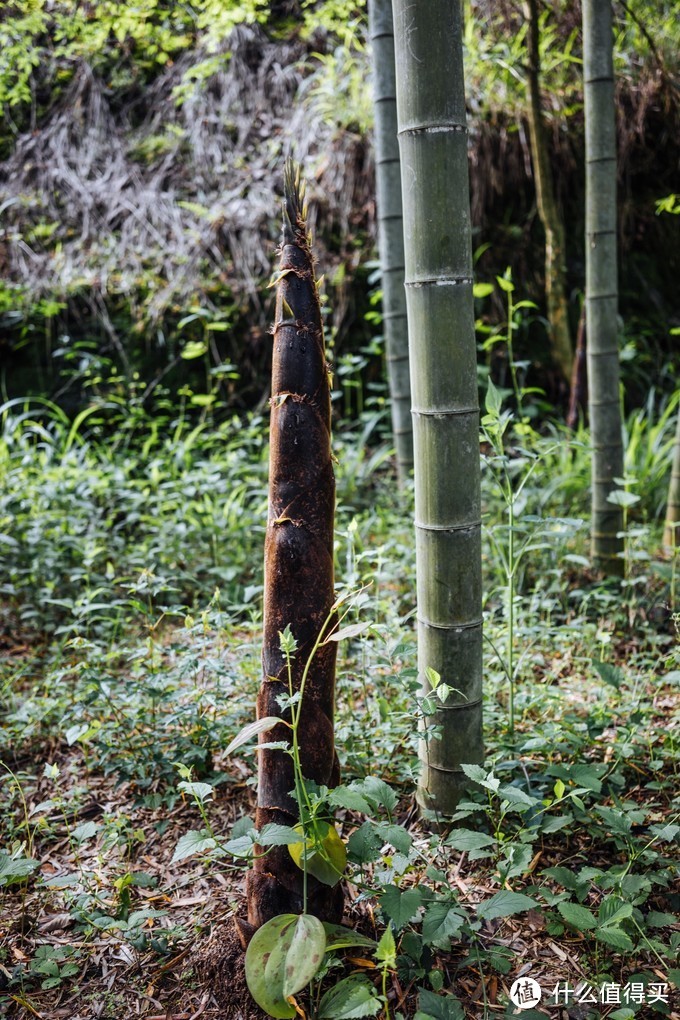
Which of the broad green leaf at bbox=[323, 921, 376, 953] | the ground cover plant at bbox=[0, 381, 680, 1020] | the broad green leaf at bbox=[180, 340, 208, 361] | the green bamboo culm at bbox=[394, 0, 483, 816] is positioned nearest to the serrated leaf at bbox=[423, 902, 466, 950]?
the ground cover plant at bbox=[0, 381, 680, 1020]

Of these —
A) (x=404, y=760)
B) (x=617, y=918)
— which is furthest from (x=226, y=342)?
(x=617, y=918)

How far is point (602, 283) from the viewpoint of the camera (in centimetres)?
307

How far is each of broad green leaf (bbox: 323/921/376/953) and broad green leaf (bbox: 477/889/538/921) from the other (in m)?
0.22

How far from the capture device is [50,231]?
564cm

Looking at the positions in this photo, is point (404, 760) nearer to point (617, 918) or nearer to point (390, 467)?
point (617, 918)

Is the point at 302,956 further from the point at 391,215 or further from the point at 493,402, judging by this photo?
the point at 391,215

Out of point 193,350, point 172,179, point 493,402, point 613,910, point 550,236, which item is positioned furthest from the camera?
point 172,179

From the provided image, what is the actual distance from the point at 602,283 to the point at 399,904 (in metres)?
2.48

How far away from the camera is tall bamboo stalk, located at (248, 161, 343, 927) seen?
1559mm

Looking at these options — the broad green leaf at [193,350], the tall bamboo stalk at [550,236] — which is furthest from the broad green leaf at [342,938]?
the tall bamboo stalk at [550,236]

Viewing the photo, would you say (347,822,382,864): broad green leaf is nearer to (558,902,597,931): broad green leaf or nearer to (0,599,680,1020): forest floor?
(0,599,680,1020): forest floor

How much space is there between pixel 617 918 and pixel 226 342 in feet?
13.9

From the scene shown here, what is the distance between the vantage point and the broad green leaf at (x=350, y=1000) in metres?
1.31

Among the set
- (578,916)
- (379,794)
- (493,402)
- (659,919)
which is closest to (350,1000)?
(379,794)
